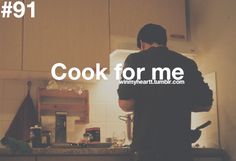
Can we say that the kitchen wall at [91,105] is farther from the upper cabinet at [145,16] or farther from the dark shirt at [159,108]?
the dark shirt at [159,108]

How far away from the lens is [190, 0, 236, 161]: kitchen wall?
2.22m

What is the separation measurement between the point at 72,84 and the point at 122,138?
1.53 feet

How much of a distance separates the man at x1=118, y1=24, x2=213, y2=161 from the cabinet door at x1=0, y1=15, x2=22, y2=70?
661 mm

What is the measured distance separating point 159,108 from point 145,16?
904 millimetres

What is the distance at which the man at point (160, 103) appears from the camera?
1812mm

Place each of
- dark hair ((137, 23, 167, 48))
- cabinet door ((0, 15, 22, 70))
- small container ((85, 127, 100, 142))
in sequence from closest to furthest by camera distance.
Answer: dark hair ((137, 23, 167, 48)), cabinet door ((0, 15, 22, 70)), small container ((85, 127, 100, 142))

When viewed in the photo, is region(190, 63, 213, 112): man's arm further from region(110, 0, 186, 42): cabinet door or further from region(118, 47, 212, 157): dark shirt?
region(110, 0, 186, 42): cabinet door

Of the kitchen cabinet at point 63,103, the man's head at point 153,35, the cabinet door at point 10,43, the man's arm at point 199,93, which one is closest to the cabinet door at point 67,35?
the cabinet door at point 10,43

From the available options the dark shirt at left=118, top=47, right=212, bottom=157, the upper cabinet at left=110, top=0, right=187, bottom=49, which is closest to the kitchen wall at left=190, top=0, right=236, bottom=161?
the upper cabinet at left=110, top=0, right=187, bottom=49

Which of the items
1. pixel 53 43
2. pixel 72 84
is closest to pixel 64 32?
pixel 53 43

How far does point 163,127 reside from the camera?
5.95ft

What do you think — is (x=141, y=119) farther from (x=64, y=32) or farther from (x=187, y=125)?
(x=64, y=32)

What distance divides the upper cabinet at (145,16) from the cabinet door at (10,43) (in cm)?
53

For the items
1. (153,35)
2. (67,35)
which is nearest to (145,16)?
(67,35)
